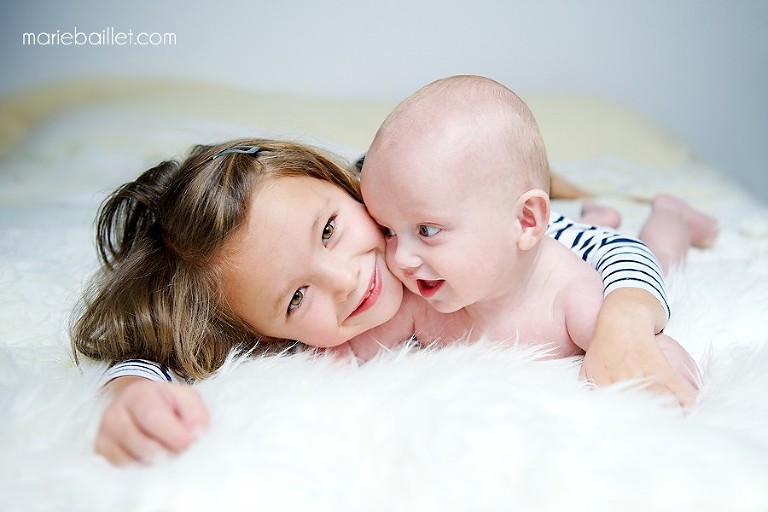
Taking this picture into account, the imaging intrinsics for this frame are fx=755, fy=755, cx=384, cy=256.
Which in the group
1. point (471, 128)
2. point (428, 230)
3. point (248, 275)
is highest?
point (471, 128)

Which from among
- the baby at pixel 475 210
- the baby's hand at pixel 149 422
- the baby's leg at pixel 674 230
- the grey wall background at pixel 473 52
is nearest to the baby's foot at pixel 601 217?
the baby's leg at pixel 674 230

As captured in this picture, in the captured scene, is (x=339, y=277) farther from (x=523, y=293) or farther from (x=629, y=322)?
(x=629, y=322)

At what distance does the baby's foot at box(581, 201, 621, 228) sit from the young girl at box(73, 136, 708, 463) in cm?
86

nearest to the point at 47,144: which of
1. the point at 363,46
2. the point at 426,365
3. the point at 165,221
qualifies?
the point at 363,46

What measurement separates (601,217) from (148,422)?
146 cm

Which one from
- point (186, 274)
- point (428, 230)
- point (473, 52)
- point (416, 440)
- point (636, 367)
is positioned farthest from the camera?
point (473, 52)

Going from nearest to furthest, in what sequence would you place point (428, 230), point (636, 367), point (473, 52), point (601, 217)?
point (636, 367) → point (428, 230) → point (601, 217) → point (473, 52)

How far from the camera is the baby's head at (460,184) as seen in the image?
3.52ft

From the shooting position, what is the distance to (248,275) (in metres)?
1.16

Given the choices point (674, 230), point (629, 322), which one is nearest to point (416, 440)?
point (629, 322)

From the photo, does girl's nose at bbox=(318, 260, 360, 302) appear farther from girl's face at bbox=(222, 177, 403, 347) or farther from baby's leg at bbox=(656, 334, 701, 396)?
baby's leg at bbox=(656, 334, 701, 396)

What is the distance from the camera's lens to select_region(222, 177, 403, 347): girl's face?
1.15 metres

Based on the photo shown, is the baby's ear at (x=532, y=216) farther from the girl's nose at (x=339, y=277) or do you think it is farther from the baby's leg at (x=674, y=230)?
the baby's leg at (x=674, y=230)

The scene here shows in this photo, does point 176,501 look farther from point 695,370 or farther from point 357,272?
point 695,370
